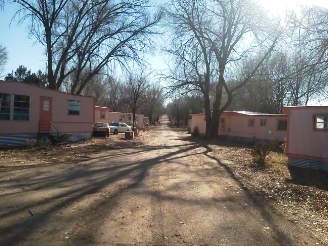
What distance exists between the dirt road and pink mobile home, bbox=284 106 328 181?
17.3ft

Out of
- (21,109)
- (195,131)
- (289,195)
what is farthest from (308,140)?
(195,131)

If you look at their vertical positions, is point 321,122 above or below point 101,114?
below

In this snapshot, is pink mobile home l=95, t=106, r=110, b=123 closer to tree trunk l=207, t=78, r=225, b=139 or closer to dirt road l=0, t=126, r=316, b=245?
tree trunk l=207, t=78, r=225, b=139

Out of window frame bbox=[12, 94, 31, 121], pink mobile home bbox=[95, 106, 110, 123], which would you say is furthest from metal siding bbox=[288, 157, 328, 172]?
pink mobile home bbox=[95, 106, 110, 123]

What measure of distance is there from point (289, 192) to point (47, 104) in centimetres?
1713

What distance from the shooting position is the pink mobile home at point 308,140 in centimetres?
1420

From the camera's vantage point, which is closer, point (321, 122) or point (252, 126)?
point (321, 122)

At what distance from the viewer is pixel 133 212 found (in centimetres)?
661

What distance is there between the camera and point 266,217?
6.72 m

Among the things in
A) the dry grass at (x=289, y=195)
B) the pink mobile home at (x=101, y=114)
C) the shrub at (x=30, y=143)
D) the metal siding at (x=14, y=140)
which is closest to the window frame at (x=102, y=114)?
the pink mobile home at (x=101, y=114)

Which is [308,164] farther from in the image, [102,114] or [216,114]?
[102,114]

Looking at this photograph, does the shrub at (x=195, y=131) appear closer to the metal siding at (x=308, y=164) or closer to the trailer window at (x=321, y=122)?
the metal siding at (x=308, y=164)

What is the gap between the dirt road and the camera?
5224mm

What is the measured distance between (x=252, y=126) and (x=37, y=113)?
1827cm
